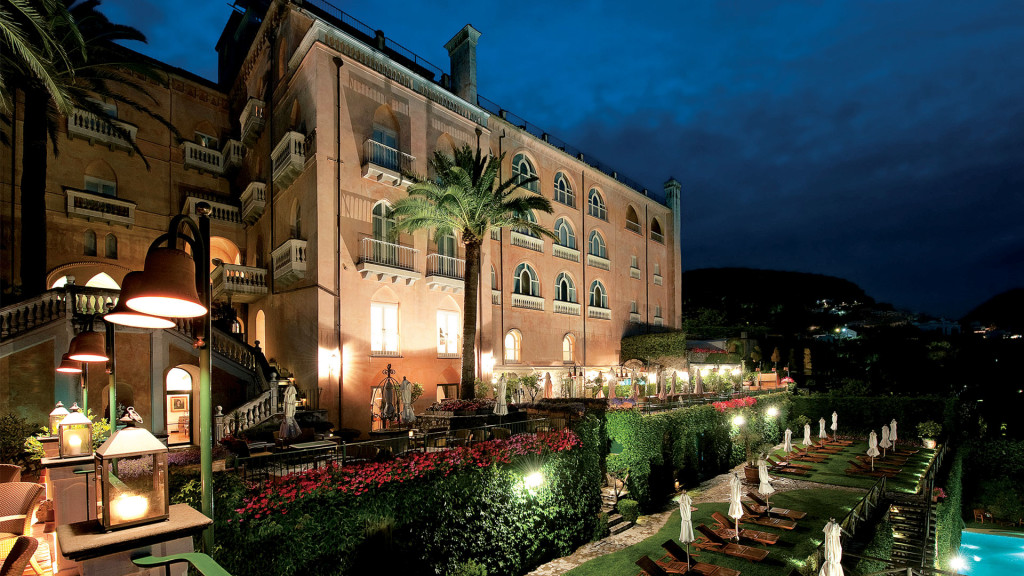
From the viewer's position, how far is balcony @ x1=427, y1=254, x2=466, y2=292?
2289 centimetres

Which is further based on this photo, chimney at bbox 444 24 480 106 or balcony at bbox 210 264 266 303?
chimney at bbox 444 24 480 106

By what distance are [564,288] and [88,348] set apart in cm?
2807

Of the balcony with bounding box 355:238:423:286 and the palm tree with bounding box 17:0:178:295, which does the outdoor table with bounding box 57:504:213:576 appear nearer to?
the palm tree with bounding box 17:0:178:295

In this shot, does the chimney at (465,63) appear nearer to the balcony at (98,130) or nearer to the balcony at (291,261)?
the balcony at (291,261)

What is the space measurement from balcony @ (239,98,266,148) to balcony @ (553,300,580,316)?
60.8ft

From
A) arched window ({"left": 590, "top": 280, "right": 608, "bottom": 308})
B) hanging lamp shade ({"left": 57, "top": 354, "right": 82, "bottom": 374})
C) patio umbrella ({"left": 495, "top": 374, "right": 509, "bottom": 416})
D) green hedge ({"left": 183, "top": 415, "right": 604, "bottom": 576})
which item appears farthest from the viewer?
arched window ({"left": 590, "top": 280, "right": 608, "bottom": 308})

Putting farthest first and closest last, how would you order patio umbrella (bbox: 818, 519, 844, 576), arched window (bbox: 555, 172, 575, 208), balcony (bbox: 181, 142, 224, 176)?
arched window (bbox: 555, 172, 575, 208), balcony (bbox: 181, 142, 224, 176), patio umbrella (bbox: 818, 519, 844, 576)

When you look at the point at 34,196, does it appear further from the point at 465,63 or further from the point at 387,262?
the point at 465,63

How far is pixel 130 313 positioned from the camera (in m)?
3.58

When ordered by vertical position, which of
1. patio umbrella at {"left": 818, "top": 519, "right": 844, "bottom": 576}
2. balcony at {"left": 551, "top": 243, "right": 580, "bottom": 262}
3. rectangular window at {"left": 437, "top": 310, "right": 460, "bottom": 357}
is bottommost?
patio umbrella at {"left": 818, "top": 519, "right": 844, "bottom": 576}

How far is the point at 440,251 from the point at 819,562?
18.0m

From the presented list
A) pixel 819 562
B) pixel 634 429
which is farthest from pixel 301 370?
pixel 819 562

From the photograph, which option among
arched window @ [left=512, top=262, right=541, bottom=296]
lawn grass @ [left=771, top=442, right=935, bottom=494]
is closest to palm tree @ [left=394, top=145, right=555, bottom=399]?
arched window @ [left=512, top=262, right=541, bottom=296]

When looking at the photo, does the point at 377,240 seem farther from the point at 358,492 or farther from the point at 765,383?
the point at 765,383
